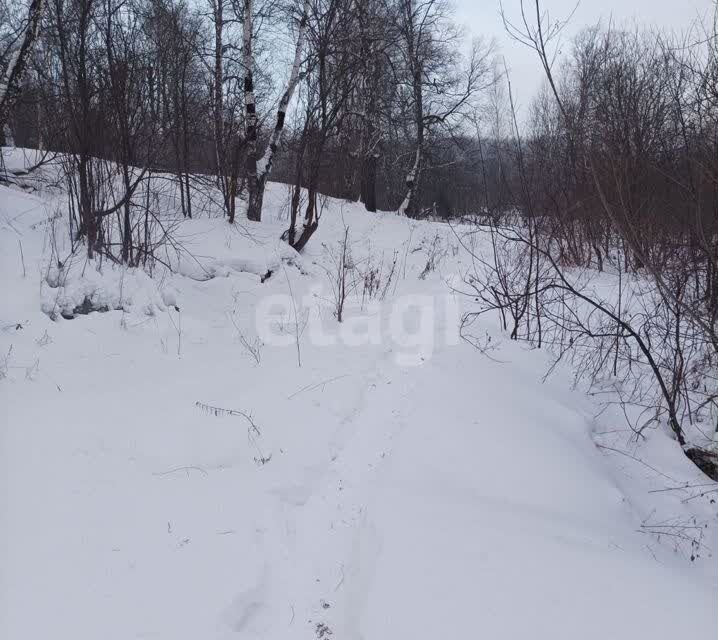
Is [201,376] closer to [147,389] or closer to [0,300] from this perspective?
[147,389]

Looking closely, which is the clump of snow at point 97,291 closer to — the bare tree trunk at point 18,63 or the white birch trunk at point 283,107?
the bare tree trunk at point 18,63

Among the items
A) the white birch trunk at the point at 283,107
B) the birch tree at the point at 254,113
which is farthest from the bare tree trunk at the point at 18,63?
the white birch trunk at the point at 283,107

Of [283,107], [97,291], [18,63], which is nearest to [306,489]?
[97,291]

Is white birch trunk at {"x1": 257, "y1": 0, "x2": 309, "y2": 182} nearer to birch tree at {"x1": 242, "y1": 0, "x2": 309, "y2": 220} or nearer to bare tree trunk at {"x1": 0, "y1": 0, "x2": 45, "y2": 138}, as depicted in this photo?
birch tree at {"x1": 242, "y1": 0, "x2": 309, "y2": 220}

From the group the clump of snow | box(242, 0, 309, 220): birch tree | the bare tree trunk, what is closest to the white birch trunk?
box(242, 0, 309, 220): birch tree

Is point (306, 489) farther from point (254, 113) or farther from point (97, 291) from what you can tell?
point (254, 113)

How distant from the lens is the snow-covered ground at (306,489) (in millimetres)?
1661

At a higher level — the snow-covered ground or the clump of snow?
the clump of snow

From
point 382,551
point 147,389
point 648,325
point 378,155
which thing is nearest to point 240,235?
point 147,389

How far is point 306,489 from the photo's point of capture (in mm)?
2447

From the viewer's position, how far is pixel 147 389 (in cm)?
329

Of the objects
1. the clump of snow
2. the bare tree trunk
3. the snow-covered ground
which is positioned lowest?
the snow-covered ground

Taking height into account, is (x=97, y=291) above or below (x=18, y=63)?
below

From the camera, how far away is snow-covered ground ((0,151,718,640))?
5.45 ft
